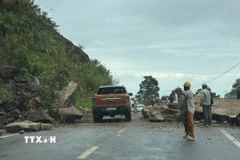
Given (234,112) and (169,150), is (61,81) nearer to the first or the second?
(234,112)

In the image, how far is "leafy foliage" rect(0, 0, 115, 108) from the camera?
90.2ft

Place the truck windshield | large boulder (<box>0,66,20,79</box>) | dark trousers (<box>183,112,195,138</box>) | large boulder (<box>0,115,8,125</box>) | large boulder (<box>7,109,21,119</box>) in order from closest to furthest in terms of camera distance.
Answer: dark trousers (<box>183,112,195,138</box>) → large boulder (<box>0,115,8,125</box>) → large boulder (<box>7,109,21,119</box>) → the truck windshield → large boulder (<box>0,66,20,79</box>)

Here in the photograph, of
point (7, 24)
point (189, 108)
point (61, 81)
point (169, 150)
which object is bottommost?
point (169, 150)

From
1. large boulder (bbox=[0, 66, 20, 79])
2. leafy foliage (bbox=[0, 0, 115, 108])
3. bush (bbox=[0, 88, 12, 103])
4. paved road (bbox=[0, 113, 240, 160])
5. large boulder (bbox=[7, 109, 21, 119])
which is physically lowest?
paved road (bbox=[0, 113, 240, 160])

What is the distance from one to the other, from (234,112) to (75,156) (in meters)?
12.5

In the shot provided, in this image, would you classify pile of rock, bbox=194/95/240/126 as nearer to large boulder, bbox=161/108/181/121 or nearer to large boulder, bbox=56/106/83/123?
large boulder, bbox=161/108/181/121

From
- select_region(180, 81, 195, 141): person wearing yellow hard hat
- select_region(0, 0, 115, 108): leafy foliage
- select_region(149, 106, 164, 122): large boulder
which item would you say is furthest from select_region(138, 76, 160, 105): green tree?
select_region(180, 81, 195, 141): person wearing yellow hard hat

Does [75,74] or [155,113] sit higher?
[75,74]

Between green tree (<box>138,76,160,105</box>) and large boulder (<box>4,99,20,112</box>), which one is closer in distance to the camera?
large boulder (<box>4,99,20,112</box>)

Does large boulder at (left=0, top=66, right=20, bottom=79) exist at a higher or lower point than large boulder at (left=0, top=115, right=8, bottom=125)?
higher

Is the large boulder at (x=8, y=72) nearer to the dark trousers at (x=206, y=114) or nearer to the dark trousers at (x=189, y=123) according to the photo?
the dark trousers at (x=206, y=114)

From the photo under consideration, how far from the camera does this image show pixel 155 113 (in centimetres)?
2186

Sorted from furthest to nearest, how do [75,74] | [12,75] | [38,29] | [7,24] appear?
[75,74] → [38,29] → [7,24] → [12,75]

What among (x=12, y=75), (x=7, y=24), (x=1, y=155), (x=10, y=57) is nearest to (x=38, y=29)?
(x=7, y=24)
